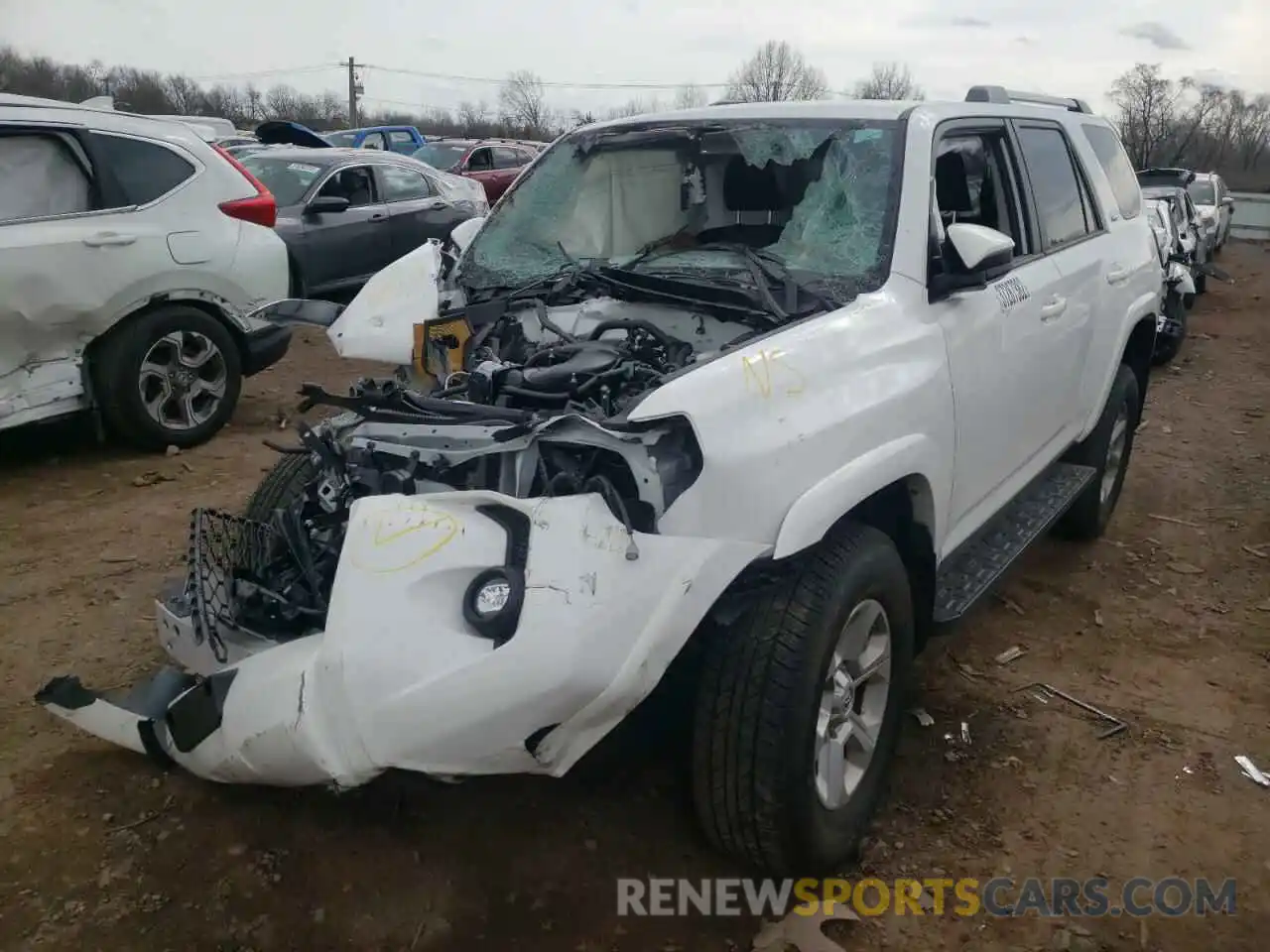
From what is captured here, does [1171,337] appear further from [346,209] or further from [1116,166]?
[346,209]

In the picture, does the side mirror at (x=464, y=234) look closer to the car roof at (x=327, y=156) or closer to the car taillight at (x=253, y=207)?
the car taillight at (x=253, y=207)

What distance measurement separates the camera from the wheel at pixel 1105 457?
15.2 ft

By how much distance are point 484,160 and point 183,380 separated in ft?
38.3

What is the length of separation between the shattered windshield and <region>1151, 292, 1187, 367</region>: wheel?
730 cm

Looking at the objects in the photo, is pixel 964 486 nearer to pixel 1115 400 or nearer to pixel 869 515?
pixel 869 515

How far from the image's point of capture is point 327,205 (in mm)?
8586

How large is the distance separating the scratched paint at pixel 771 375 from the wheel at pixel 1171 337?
830 centimetres

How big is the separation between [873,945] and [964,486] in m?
1.36

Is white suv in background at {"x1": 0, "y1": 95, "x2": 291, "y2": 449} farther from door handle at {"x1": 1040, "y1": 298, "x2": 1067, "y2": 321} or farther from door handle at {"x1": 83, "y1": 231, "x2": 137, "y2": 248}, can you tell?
door handle at {"x1": 1040, "y1": 298, "x2": 1067, "y2": 321}

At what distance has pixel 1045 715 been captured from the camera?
3428mm

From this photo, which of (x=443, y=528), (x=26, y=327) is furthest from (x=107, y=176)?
(x=443, y=528)

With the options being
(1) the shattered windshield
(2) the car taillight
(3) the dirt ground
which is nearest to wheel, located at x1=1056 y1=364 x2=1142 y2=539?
(3) the dirt ground

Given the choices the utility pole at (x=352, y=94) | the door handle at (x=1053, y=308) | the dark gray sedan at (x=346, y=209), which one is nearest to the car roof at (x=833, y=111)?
the door handle at (x=1053, y=308)

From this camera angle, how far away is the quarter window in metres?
3.88
